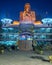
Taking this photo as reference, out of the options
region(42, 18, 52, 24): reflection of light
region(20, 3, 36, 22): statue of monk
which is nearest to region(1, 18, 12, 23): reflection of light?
region(20, 3, 36, 22): statue of monk

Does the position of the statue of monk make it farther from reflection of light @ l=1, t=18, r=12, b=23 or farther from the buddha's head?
reflection of light @ l=1, t=18, r=12, b=23

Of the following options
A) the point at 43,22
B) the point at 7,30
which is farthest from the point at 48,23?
the point at 7,30

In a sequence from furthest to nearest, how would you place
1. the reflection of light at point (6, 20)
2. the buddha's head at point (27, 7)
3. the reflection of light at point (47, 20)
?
the reflection of light at point (47, 20) → the reflection of light at point (6, 20) → the buddha's head at point (27, 7)

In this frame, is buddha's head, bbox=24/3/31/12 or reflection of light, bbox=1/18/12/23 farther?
reflection of light, bbox=1/18/12/23

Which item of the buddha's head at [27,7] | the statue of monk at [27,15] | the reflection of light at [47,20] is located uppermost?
the buddha's head at [27,7]

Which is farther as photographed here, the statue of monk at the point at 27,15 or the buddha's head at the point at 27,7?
the statue of monk at the point at 27,15

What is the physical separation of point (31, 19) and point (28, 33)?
297 cm

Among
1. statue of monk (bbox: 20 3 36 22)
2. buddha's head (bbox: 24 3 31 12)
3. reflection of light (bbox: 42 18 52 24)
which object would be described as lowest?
reflection of light (bbox: 42 18 52 24)

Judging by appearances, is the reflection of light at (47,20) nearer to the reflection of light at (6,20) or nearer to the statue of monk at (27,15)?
the statue of monk at (27,15)

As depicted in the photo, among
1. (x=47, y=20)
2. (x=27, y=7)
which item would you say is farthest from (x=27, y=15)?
(x=47, y=20)

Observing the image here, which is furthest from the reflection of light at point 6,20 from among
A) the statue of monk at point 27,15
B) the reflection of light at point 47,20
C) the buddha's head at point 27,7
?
the reflection of light at point 47,20

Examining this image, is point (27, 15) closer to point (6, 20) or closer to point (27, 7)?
point (27, 7)

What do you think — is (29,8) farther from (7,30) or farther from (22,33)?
(22,33)

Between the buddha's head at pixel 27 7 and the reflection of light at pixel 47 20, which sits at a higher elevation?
the buddha's head at pixel 27 7
